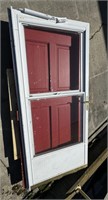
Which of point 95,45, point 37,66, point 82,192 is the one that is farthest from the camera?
point 95,45

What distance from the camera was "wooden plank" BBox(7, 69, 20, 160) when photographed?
5.17 feet

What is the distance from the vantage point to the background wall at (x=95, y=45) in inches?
79.4

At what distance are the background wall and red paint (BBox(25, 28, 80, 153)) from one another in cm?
44

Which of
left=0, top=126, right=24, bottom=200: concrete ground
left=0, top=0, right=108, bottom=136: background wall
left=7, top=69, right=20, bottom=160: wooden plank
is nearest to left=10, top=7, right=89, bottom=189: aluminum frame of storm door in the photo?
left=7, top=69, right=20, bottom=160: wooden plank

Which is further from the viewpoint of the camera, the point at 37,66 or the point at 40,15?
the point at 37,66

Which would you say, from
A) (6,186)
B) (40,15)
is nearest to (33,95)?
(40,15)

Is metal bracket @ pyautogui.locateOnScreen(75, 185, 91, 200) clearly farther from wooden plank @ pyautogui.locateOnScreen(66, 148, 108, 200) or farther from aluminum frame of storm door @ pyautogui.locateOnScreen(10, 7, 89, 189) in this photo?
aluminum frame of storm door @ pyautogui.locateOnScreen(10, 7, 89, 189)

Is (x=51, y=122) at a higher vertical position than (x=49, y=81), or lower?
lower

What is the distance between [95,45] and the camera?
2.25 meters

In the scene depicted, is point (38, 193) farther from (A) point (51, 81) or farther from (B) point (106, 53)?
(B) point (106, 53)

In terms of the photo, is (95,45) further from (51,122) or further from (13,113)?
(13,113)

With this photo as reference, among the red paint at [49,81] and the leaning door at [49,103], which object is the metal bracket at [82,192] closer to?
the leaning door at [49,103]

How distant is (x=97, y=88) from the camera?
234 cm

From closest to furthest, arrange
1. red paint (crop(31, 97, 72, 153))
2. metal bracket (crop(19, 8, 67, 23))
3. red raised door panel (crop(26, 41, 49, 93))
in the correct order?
metal bracket (crop(19, 8, 67, 23)), red raised door panel (crop(26, 41, 49, 93)), red paint (crop(31, 97, 72, 153))
